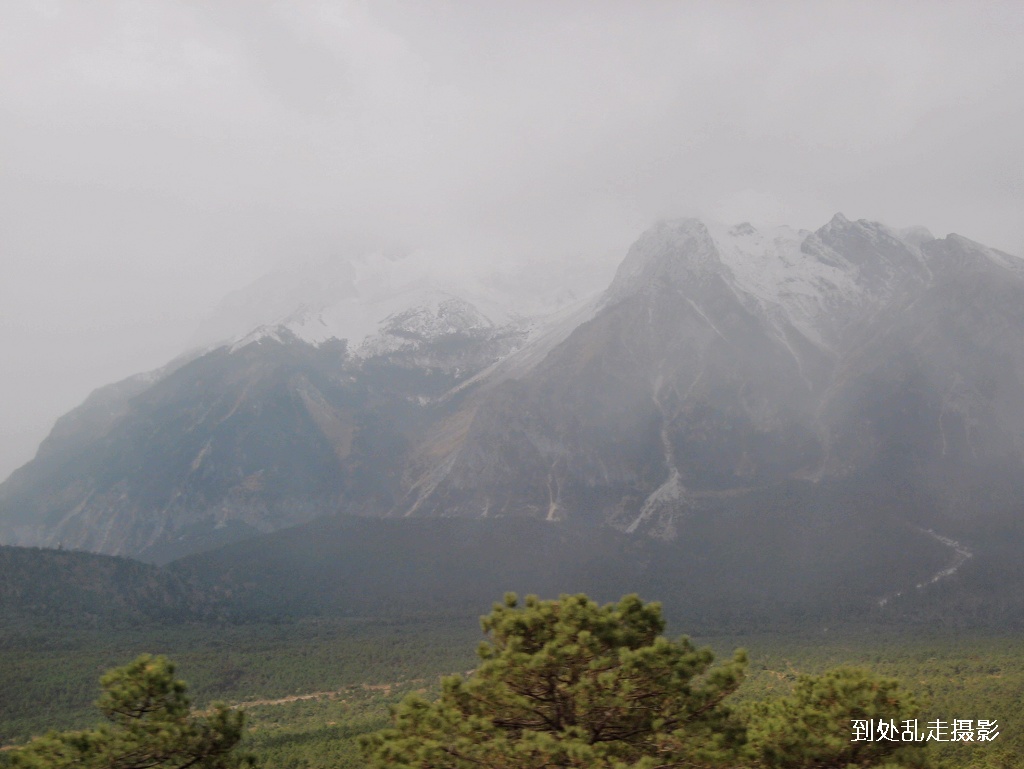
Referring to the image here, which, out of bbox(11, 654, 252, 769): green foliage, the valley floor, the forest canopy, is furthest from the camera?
the valley floor

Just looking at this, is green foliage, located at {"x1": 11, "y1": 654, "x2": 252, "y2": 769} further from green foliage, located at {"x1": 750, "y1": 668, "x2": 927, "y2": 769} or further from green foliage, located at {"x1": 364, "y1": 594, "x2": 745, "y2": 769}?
green foliage, located at {"x1": 750, "y1": 668, "x2": 927, "y2": 769}

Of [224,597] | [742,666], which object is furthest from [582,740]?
[224,597]

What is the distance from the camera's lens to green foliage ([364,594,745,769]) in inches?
813

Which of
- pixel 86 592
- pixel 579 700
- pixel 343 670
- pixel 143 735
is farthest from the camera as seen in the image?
pixel 86 592

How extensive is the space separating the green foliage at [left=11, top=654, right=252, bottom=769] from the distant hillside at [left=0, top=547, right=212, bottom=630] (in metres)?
130

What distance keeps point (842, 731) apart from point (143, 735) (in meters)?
19.5

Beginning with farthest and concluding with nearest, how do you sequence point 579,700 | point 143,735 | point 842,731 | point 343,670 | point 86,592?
1. point 86,592
2. point 343,670
3. point 842,731
4. point 143,735
5. point 579,700

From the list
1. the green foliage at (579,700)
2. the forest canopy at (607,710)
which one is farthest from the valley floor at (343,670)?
the green foliage at (579,700)

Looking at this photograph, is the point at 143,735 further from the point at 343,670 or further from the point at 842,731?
the point at 343,670

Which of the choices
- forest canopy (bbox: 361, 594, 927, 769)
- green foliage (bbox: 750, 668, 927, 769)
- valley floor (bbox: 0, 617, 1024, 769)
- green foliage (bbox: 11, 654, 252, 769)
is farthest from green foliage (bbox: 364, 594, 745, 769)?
valley floor (bbox: 0, 617, 1024, 769)

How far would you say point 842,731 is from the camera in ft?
75.2

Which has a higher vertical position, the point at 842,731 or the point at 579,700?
the point at 579,700

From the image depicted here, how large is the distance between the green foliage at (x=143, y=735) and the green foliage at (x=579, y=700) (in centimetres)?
A: 516

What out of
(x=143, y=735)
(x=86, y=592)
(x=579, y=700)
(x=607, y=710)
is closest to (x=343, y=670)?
(x=86, y=592)
